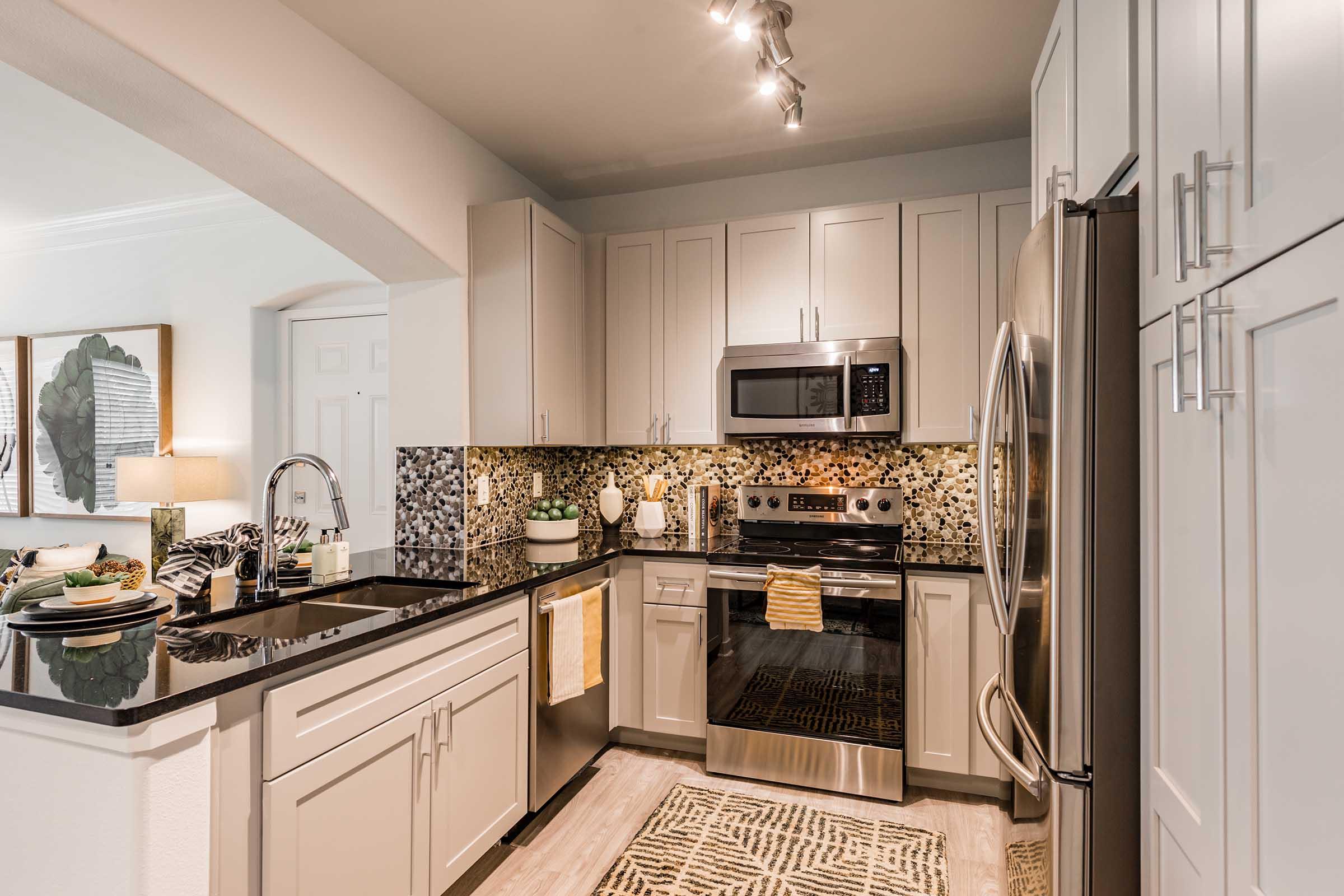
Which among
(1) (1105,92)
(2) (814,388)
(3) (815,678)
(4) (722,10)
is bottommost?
(3) (815,678)

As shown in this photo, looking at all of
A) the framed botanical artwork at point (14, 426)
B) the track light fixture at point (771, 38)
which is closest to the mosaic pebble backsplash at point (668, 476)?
the track light fixture at point (771, 38)

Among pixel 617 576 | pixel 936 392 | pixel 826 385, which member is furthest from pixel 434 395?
pixel 936 392

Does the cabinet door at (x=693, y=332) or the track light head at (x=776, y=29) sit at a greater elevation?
the track light head at (x=776, y=29)

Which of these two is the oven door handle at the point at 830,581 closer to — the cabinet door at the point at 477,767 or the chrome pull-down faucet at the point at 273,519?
the cabinet door at the point at 477,767

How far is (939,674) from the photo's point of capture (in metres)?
2.69

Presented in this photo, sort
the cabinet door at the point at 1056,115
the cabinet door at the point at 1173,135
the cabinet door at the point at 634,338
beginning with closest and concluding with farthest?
the cabinet door at the point at 1173,135 < the cabinet door at the point at 1056,115 < the cabinet door at the point at 634,338

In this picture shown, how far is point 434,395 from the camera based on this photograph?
3.05m

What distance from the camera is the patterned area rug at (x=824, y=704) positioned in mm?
2682

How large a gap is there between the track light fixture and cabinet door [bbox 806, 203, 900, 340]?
754mm

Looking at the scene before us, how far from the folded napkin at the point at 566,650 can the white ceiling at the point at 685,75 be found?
1.88 metres

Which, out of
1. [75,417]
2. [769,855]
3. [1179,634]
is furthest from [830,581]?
[75,417]

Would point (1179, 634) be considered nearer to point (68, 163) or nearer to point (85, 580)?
point (85, 580)

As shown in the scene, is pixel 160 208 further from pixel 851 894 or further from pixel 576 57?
pixel 851 894

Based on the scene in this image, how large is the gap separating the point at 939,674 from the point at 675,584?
106 centimetres
